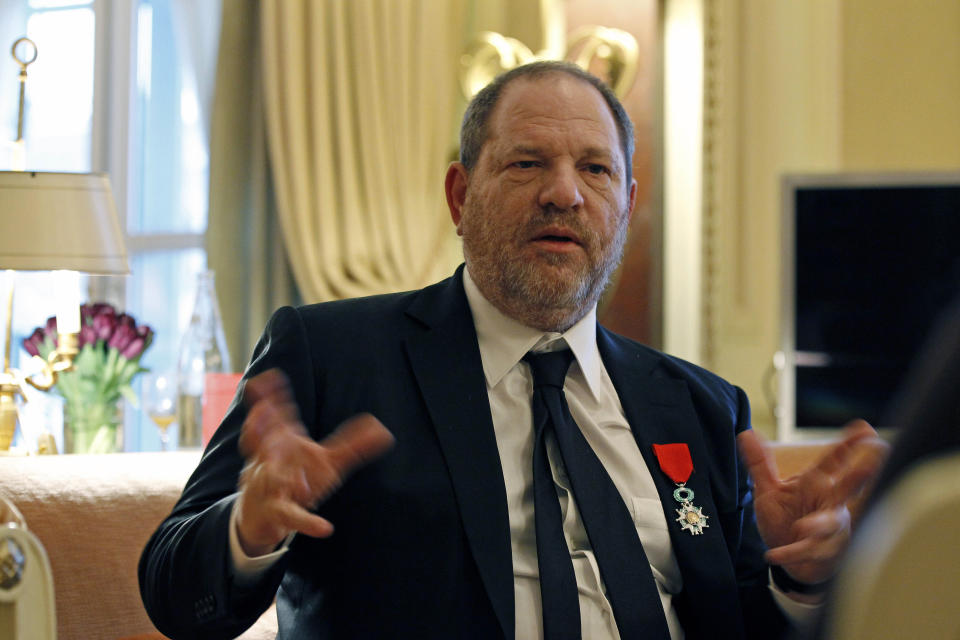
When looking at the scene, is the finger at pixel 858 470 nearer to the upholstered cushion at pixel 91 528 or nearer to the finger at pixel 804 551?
the finger at pixel 804 551

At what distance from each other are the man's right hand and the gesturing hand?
0.53 metres

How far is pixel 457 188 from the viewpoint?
196 centimetres

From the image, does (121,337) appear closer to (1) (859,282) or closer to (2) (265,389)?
(2) (265,389)

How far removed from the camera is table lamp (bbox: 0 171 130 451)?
2.18m

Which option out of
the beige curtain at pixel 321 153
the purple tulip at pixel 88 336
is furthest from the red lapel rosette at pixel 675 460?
the beige curtain at pixel 321 153

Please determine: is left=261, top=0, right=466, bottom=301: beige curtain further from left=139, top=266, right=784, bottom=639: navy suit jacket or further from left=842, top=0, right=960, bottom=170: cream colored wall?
left=139, top=266, right=784, bottom=639: navy suit jacket

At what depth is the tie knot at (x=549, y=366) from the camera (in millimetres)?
1659

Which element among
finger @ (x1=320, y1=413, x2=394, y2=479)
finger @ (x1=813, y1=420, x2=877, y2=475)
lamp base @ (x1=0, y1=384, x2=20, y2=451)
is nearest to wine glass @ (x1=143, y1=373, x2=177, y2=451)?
lamp base @ (x1=0, y1=384, x2=20, y2=451)

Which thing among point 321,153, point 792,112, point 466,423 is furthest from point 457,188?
point 792,112

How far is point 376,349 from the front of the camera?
1652 mm

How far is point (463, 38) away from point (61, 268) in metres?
2.25

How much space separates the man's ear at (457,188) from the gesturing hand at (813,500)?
2.62 ft

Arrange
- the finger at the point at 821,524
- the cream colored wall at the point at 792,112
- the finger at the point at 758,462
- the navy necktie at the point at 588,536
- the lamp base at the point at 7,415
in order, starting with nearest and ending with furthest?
the finger at the point at 821,524, the finger at the point at 758,462, the navy necktie at the point at 588,536, the lamp base at the point at 7,415, the cream colored wall at the point at 792,112

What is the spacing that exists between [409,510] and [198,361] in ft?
4.65
